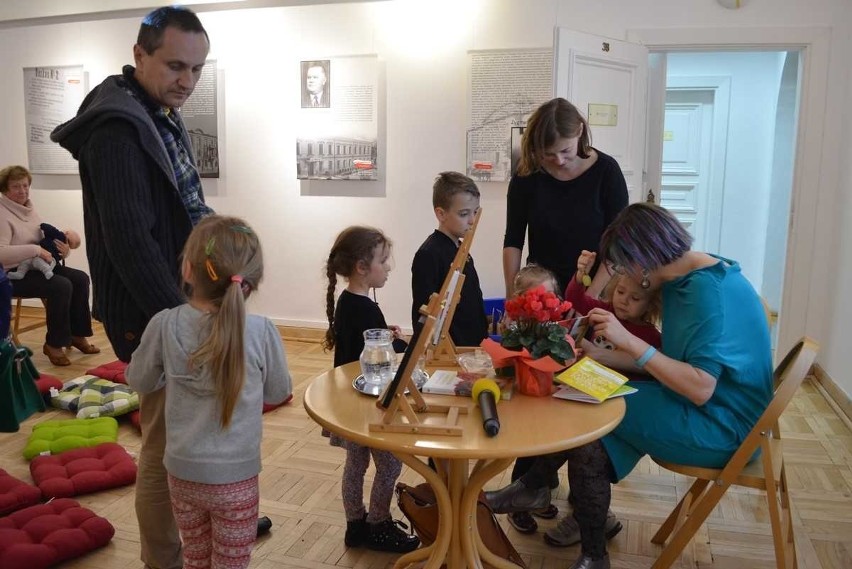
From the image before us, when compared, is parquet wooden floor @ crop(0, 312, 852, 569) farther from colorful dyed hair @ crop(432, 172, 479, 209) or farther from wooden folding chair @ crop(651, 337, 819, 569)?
colorful dyed hair @ crop(432, 172, 479, 209)

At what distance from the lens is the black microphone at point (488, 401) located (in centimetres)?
141

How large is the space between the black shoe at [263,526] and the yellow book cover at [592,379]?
1.21m

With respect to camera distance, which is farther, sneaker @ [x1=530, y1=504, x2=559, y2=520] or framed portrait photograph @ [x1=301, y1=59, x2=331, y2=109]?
framed portrait photograph @ [x1=301, y1=59, x2=331, y2=109]

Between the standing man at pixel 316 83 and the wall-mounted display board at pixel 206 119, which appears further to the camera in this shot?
the wall-mounted display board at pixel 206 119

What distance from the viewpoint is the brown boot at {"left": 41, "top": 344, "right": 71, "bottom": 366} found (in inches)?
174

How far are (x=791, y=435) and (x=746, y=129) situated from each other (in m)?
4.18

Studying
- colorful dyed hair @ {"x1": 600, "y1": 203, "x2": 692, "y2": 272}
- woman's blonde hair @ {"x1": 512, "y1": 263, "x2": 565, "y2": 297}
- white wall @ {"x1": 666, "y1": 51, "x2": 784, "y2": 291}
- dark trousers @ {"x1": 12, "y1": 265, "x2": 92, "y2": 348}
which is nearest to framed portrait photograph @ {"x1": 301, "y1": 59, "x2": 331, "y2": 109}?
dark trousers @ {"x1": 12, "y1": 265, "x2": 92, "y2": 348}

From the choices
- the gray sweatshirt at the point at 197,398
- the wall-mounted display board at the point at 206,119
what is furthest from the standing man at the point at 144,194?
the wall-mounted display board at the point at 206,119

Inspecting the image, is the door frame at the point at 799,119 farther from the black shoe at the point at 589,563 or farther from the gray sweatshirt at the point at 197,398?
the gray sweatshirt at the point at 197,398

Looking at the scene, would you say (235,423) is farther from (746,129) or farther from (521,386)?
(746,129)

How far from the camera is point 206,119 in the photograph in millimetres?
5031

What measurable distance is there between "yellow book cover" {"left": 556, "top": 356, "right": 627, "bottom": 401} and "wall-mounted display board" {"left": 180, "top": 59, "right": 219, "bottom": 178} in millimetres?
4000

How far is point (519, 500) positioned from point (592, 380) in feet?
2.57

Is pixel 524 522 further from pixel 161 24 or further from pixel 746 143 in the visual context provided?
pixel 746 143
